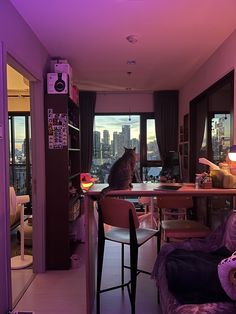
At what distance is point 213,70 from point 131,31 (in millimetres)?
1249

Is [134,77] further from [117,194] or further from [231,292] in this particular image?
[231,292]

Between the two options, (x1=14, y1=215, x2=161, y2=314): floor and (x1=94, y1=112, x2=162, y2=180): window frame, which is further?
(x1=94, y1=112, x2=162, y2=180): window frame

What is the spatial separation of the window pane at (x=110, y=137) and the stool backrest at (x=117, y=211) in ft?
11.6

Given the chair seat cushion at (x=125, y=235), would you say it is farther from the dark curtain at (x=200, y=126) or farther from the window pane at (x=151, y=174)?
the window pane at (x=151, y=174)

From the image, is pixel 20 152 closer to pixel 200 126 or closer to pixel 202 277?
pixel 200 126

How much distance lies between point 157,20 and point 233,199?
1.91 metres

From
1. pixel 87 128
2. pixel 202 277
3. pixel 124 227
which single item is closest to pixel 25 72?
pixel 124 227

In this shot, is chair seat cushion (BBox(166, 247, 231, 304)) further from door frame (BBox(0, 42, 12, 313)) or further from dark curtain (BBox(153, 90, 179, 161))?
dark curtain (BBox(153, 90, 179, 161))

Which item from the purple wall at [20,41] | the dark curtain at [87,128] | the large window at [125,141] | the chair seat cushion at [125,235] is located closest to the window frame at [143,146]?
the large window at [125,141]

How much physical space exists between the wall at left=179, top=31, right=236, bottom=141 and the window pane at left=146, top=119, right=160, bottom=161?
39.2 inches

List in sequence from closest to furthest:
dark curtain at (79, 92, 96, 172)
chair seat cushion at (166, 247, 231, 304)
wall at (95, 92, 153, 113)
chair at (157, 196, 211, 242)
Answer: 1. chair seat cushion at (166, 247, 231, 304)
2. chair at (157, 196, 211, 242)
3. dark curtain at (79, 92, 96, 172)
4. wall at (95, 92, 153, 113)

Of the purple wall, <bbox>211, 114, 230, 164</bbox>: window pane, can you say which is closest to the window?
the purple wall

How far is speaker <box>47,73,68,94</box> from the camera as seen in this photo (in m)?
3.01

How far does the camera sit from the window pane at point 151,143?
18.7 feet
